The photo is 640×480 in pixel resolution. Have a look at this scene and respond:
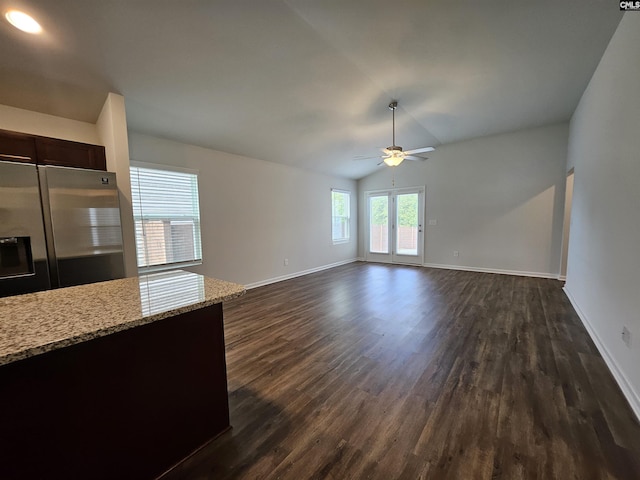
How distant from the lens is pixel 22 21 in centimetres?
185

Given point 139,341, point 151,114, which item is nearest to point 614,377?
point 139,341

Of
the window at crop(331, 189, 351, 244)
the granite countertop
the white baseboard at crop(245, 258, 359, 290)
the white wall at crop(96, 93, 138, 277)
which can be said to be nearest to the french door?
the window at crop(331, 189, 351, 244)

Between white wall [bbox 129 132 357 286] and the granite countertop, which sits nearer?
the granite countertop

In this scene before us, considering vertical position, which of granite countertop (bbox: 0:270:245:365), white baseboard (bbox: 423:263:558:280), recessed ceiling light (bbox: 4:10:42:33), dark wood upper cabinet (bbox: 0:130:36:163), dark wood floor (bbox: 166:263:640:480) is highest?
recessed ceiling light (bbox: 4:10:42:33)

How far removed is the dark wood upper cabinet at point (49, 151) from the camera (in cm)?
225

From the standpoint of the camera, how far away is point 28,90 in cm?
244

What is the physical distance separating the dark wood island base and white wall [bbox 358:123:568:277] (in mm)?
5912

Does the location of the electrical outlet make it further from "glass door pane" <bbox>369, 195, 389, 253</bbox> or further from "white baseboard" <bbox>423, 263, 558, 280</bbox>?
"glass door pane" <bbox>369, 195, 389, 253</bbox>

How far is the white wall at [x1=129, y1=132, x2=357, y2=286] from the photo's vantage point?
13.6 feet

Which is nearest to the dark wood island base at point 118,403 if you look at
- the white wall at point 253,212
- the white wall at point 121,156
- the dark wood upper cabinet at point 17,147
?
the white wall at point 121,156

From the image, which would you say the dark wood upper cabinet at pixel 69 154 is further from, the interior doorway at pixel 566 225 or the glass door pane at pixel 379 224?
the interior doorway at pixel 566 225

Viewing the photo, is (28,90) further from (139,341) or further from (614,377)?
(614,377)

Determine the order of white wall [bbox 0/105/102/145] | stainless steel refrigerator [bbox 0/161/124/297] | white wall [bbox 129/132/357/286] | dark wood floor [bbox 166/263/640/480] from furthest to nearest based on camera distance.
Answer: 1. white wall [bbox 129/132/357/286]
2. white wall [bbox 0/105/102/145]
3. stainless steel refrigerator [bbox 0/161/124/297]
4. dark wood floor [bbox 166/263/640/480]

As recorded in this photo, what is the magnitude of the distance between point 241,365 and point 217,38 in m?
2.88
